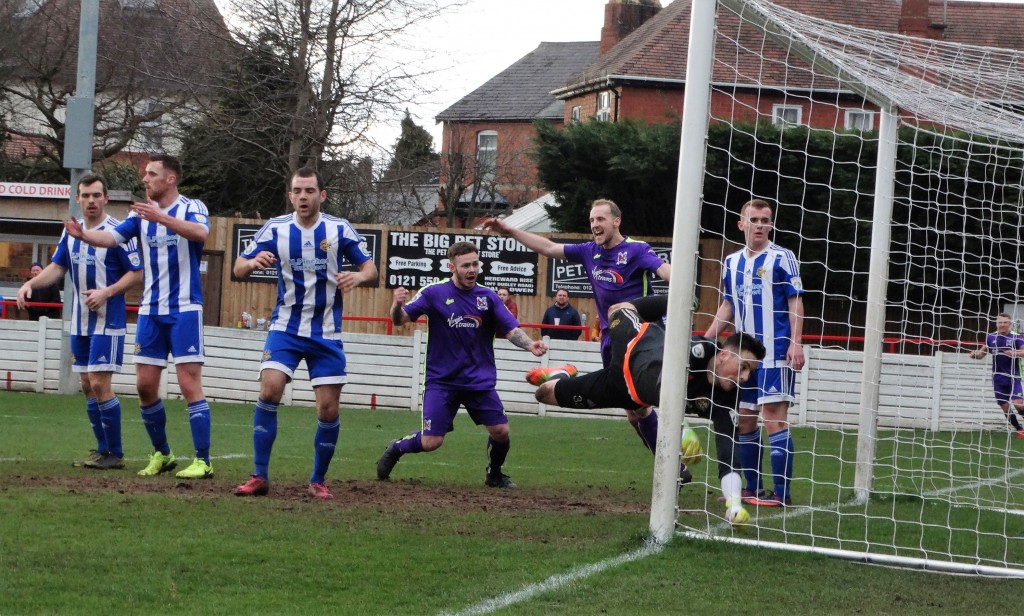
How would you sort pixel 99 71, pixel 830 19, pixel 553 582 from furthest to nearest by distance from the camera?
pixel 99 71 → pixel 830 19 → pixel 553 582

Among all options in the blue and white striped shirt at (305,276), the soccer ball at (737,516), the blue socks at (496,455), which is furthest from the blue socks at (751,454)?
the blue and white striped shirt at (305,276)

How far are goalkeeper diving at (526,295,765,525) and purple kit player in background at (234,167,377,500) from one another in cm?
160

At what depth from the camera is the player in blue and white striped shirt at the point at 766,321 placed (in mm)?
8492

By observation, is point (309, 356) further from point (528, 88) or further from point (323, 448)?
point (528, 88)

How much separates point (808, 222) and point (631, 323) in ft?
58.5

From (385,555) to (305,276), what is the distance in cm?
253

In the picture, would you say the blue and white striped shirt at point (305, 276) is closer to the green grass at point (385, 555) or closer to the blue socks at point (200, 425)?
the blue socks at point (200, 425)

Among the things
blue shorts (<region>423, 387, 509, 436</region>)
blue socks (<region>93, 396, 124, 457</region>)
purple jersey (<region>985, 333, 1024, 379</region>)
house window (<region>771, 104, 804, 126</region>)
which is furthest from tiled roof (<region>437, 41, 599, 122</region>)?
blue socks (<region>93, 396, 124, 457</region>)

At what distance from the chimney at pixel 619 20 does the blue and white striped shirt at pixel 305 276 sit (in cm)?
4023

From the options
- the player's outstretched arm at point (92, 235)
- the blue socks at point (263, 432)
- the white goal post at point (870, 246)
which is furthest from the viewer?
the player's outstretched arm at point (92, 235)

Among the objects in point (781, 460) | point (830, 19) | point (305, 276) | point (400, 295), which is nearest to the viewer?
point (305, 276)

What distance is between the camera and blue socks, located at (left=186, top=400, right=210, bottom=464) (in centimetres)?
826

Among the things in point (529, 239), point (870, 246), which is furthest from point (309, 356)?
point (870, 246)

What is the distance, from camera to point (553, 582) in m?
5.30
